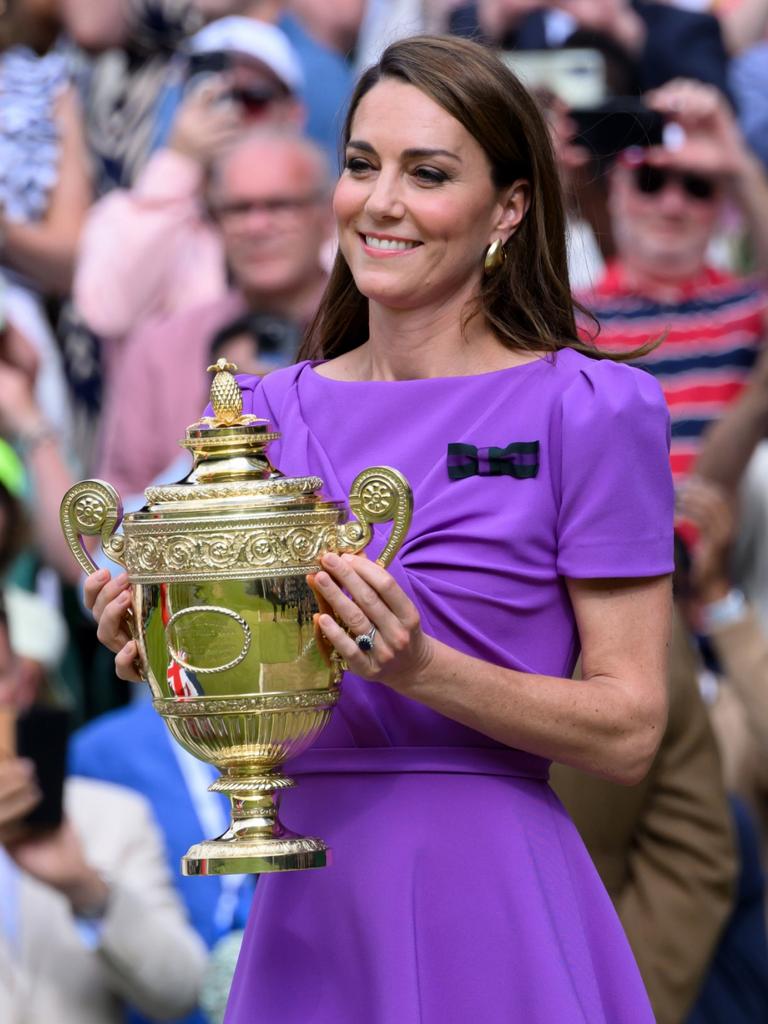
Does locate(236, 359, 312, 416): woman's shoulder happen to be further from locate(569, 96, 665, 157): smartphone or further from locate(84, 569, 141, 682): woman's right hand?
locate(569, 96, 665, 157): smartphone

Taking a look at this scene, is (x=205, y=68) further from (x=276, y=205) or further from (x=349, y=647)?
(x=349, y=647)

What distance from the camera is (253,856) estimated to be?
2.38 m

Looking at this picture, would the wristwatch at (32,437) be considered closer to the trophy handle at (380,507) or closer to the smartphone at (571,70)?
the smartphone at (571,70)

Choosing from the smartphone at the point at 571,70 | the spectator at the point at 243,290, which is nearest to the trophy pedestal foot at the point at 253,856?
the spectator at the point at 243,290

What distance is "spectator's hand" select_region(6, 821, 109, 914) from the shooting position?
446cm

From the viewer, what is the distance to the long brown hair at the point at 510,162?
2.63 m

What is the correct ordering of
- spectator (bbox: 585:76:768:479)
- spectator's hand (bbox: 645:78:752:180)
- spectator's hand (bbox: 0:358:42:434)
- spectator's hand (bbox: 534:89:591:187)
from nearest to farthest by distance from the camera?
spectator's hand (bbox: 534:89:591:187), spectator (bbox: 585:76:768:479), spectator's hand (bbox: 645:78:752:180), spectator's hand (bbox: 0:358:42:434)

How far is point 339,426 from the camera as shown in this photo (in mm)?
2730

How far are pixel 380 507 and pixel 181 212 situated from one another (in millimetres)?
4123

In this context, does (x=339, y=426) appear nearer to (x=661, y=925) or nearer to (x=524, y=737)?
(x=524, y=737)

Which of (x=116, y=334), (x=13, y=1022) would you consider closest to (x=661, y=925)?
(x=13, y=1022)

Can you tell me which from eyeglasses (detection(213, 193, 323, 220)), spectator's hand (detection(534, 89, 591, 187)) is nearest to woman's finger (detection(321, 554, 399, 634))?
spectator's hand (detection(534, 89, 591, 187))

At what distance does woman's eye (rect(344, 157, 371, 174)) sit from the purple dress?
33 cm

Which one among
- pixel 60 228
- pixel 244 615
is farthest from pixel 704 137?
pixel 244 615
